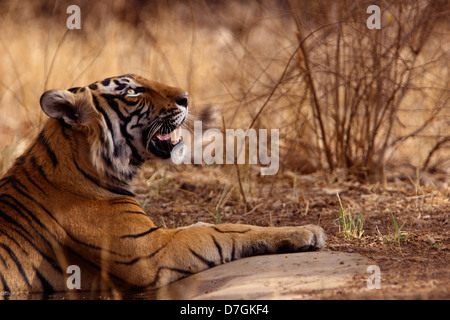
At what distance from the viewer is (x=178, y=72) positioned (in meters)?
9.21

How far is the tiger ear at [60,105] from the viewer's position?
10.3 ft

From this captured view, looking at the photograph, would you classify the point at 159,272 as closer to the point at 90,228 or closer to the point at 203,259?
the point at 203,259

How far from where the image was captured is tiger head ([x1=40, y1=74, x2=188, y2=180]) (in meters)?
3.32

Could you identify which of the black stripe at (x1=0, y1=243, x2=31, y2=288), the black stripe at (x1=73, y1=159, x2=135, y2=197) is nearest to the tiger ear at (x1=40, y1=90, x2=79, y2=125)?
the black stripe at (x1=73, y1=159, x2=135, y2=197)

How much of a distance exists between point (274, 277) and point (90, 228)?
3.37ft

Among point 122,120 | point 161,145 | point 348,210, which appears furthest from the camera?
point 348,210

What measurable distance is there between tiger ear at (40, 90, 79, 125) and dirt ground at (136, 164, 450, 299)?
1299 millimetres

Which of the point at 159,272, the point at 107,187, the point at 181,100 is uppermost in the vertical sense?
the point at 181,100

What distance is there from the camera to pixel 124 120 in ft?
11.5

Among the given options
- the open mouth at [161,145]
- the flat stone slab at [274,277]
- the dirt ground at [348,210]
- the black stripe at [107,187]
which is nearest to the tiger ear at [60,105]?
the black stripe at [107,187]

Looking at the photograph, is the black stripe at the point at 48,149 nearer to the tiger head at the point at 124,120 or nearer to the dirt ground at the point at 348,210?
the tiger head at the point at 124,120

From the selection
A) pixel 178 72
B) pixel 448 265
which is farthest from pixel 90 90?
pixel 178 72

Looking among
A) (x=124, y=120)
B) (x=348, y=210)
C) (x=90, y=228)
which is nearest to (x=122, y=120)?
(x=124, y=120)
